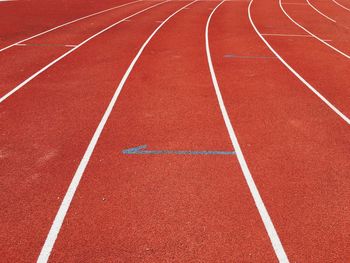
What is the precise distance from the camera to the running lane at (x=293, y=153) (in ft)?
12.4

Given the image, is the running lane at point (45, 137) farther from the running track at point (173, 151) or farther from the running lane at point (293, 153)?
the running lane at point (293, 153)

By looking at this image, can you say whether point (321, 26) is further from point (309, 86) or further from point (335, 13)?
point (309, 86)

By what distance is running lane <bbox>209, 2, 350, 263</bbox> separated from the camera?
3.79 meters

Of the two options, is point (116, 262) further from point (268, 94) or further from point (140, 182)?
point (268, 94)

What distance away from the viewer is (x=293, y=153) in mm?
5332

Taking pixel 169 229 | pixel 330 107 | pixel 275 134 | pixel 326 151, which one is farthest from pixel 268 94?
pixel 169 229

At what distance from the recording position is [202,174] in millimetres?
4773

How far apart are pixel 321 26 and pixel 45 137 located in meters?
14.6

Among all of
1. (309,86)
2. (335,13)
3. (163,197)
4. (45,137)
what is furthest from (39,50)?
(335,13)

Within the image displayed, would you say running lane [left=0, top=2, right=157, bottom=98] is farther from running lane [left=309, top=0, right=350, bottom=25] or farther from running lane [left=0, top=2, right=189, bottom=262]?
running lane [left=309, top=0, right=350, bottom=25]

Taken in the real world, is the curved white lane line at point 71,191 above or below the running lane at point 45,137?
below

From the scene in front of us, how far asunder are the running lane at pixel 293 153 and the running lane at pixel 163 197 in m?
0.33

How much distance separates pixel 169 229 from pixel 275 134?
9.68ft

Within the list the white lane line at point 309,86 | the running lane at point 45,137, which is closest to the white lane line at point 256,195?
the white lane line at point 309,86
